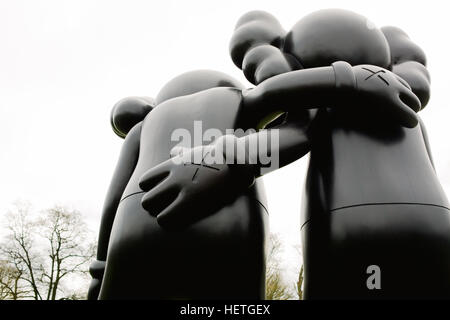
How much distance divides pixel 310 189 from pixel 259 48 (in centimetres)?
92

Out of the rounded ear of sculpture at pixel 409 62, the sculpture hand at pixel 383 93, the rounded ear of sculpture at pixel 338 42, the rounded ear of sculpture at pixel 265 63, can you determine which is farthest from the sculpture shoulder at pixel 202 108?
the rounded ear of sculpture at pixel 409 62

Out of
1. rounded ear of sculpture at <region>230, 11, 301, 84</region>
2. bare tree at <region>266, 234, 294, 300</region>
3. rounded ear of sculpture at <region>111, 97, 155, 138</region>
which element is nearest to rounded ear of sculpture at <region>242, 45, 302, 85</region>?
rounded ear of sculpture at <region>230, 11, 301, 84</region>

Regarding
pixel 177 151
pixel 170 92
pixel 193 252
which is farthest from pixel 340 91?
pixel 170 92

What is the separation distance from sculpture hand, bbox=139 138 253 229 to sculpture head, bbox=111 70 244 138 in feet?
2.96

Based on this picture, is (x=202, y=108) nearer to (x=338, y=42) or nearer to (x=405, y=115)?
(x=338, y=42)

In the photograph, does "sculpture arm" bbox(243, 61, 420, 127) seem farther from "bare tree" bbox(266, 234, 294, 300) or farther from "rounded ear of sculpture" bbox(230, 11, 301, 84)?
"bare tree" bbox(266, 234, 294, 300)

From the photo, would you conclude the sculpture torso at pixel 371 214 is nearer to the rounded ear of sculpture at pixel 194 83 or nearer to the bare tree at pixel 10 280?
the rounded ear of sculpture at pixel 194 83

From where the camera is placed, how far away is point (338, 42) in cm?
265

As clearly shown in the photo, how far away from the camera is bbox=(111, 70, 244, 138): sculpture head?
121 inches

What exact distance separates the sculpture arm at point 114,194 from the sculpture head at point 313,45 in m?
0.91

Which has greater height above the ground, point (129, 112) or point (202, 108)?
point (129, 112)

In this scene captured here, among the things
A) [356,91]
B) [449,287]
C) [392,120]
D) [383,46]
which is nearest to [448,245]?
[449,287]

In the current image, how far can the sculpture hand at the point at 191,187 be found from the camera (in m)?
2.20

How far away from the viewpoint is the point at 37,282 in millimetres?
16328
